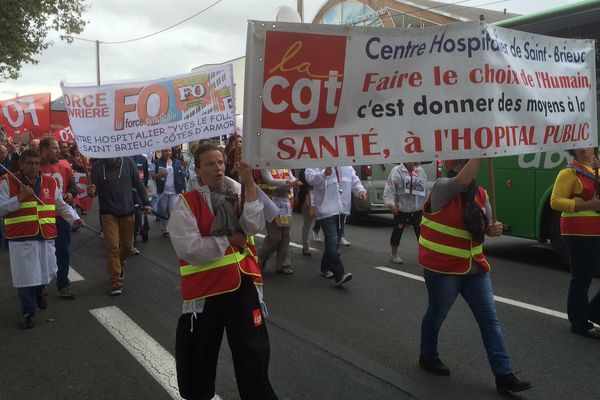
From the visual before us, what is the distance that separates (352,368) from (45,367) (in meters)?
2.34

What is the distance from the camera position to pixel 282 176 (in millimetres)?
7004

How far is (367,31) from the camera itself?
2924 millimetres

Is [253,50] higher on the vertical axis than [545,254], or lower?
higher

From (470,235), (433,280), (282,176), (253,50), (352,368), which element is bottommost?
(352,368)

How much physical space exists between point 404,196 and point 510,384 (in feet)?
15.0

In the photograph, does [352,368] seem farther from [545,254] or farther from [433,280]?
[545,254]

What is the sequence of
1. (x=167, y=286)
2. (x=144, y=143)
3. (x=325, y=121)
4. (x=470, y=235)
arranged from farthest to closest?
(x=167, y=286) → (x=144, y=143) → (x=470, y=235) → (x=325, y=121)

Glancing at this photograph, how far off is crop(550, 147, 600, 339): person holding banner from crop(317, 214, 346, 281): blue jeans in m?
2.54

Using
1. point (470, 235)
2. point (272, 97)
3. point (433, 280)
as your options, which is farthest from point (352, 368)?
point (272, 97)

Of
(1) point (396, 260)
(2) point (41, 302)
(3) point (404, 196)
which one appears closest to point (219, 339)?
(2) point (41, 302)

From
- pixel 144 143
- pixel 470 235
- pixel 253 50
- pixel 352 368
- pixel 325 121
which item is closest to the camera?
pixel 253 50

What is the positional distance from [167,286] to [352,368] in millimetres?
3236

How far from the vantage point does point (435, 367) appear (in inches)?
156

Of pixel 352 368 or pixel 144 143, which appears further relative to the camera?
pixel 144 143
